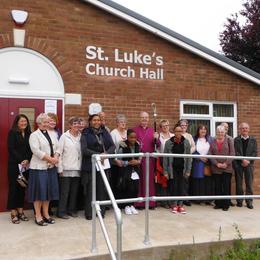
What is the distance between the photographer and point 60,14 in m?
7.24

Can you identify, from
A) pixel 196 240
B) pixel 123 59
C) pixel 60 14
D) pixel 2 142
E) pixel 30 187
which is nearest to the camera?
pixel 196 240

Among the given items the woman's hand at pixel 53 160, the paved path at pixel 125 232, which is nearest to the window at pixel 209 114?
the paved path at pixel 125 232

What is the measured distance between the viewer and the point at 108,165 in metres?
6.36

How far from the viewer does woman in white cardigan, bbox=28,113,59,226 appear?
572 cm

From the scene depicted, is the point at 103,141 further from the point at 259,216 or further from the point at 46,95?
the point at 259,216

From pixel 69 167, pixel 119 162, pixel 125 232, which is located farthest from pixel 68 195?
pixel 125 232

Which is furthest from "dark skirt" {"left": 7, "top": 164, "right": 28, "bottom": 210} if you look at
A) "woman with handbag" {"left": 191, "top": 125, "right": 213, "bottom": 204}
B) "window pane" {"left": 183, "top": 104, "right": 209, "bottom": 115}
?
"window pane" {"left": 183, "top": 104, "right": 209, "bottom": 115}

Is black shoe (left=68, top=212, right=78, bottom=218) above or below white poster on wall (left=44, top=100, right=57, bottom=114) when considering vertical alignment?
below

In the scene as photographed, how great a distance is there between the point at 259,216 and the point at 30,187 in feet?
12.5

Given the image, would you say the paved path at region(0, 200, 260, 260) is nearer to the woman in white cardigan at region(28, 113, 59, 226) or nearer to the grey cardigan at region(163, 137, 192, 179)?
the woman in white cardigan at region(28, 113, 59, 226)

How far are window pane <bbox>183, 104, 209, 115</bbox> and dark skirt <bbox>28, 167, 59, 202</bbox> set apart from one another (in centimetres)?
356

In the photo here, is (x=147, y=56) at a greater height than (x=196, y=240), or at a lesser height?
greater

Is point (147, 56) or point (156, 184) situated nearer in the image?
point (156, 184)

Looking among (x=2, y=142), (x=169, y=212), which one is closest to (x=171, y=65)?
(x=169, y=212)
